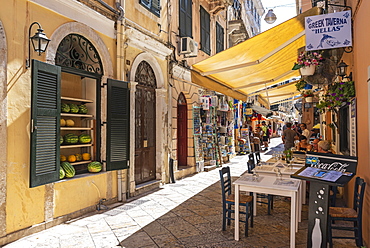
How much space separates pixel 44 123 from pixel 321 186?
436 cm

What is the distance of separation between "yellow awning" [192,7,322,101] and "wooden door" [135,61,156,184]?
179cm

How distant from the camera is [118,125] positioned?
6.48 m

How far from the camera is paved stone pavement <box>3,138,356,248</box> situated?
14.0ft

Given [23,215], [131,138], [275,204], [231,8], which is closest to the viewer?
[23,215]

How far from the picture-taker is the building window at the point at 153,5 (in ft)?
24.8

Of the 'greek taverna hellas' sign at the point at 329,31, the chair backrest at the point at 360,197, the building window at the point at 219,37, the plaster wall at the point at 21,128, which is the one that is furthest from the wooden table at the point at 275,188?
the building window at the point at 219,37

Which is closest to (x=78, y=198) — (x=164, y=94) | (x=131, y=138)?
(x=131, y=138)

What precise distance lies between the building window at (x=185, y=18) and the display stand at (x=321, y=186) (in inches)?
293

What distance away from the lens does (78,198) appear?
5492 millimetres

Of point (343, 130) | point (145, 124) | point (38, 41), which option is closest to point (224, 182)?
point (343, 130)

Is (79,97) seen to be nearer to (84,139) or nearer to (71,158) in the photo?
(84,139)

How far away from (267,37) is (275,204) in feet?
12.2

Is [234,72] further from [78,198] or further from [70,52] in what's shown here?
[78,198]

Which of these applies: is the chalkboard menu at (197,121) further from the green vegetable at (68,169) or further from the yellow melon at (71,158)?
the green vegetable at (68,169)
